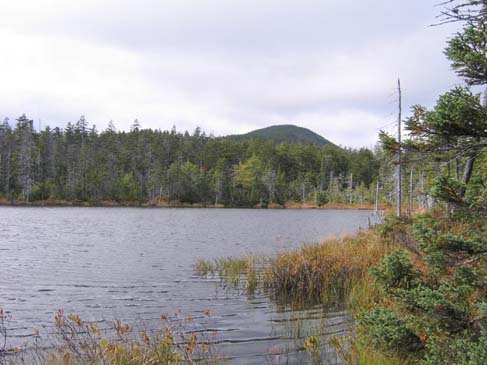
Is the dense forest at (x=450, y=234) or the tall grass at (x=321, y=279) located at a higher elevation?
the dense forest at (x=450, y=234)

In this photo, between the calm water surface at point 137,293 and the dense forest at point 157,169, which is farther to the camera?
the dense forest at point 157,169

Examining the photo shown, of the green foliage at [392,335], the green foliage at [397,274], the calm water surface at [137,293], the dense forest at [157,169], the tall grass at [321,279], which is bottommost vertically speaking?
→ the calm water surface at [137,293]

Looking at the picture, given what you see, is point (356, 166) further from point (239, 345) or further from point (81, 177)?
point (239, 345)

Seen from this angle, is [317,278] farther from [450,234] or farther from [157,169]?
[157,169]

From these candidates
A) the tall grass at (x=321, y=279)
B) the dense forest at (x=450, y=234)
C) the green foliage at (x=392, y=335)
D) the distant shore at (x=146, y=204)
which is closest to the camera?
the dense forest at (x=450, y=234)

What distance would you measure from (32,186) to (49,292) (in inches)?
2975

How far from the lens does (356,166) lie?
13450cm

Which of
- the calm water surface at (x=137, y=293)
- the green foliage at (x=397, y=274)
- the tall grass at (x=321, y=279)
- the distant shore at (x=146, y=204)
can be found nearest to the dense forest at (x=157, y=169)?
the distant shore at (x=146, y=204)

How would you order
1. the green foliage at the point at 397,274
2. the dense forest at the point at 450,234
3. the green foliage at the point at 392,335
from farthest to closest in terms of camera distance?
the green foliage at the point at 397,274 < the green foliage at the point at 392,335 < the dense forest at the point at 450,234

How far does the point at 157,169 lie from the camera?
9375 centimetres

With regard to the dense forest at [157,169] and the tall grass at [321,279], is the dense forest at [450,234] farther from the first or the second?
the dense forest at [157,169]

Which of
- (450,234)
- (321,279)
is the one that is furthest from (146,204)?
(450,234)

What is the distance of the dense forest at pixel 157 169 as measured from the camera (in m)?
84.8

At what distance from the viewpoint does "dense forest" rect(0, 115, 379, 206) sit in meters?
84.8
